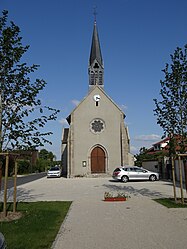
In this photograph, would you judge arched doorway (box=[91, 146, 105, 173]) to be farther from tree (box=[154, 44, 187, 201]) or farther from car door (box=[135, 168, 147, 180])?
tree (box=[154, 44, 187, 201])

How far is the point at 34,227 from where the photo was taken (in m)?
7.06

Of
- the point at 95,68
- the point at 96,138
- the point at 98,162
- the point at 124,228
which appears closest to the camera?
the point at 124,228

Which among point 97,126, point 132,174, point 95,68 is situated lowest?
point 132,174

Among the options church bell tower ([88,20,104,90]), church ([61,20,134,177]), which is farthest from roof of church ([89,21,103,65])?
church ([61,20,134,177])

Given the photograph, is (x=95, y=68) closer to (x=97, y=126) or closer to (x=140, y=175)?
(x=97, y=126)

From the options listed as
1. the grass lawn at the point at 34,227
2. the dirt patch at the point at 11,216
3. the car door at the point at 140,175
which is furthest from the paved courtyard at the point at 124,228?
the car door at the point at 140,175

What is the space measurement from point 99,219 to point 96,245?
2615 mm

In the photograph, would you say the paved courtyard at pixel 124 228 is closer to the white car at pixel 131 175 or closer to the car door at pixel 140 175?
the white car at pixel 131 175

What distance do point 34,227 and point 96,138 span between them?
27935 millimetres

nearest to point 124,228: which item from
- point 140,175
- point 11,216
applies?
point 11,216

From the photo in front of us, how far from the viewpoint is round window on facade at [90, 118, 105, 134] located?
35125 millimetres

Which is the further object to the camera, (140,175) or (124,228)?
(140,175)

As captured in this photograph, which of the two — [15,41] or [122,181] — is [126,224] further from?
[122,181]

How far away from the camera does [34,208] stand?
33.2ft
